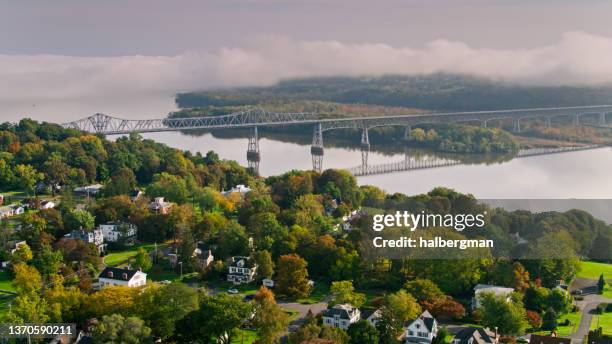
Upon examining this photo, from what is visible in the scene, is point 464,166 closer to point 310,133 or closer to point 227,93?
point 310,133

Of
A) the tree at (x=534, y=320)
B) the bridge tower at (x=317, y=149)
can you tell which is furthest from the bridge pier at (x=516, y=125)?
the tree at (x=534, y=320)

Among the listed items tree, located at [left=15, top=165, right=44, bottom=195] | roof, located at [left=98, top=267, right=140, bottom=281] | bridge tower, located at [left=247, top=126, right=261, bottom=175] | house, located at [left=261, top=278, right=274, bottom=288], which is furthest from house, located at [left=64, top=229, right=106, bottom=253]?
bridge tower, located at [left=247, top=126, right=261, bottom=175]

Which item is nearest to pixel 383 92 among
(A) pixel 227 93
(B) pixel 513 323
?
(A) pixel 227 93

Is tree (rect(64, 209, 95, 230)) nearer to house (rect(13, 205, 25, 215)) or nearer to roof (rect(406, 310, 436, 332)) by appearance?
house (rect(13, 205, 25, 215))

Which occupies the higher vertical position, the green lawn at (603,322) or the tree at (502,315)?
the tree at (502,315)

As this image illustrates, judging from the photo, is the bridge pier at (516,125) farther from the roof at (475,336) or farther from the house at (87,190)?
the roof at (475,336)

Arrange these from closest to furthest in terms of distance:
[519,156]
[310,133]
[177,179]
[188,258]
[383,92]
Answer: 1. [188,258]
2. [177,179]
3. [519,156]
4. [310,133]
5. [383,92]
